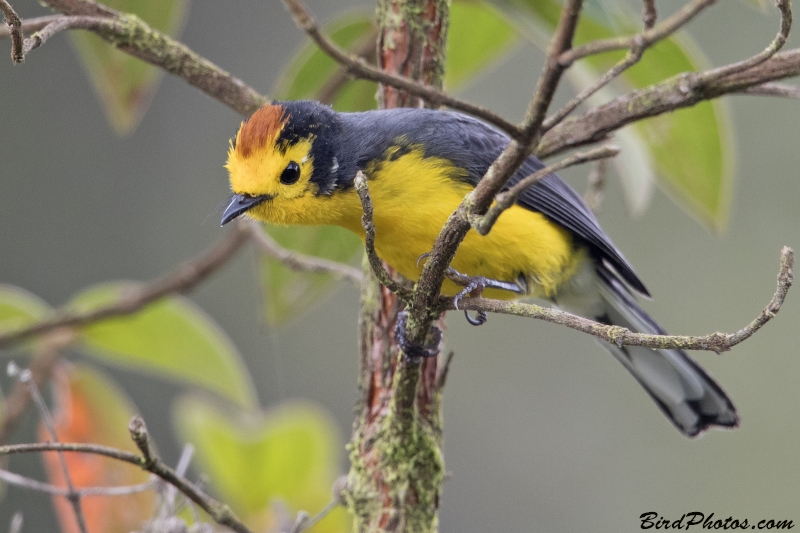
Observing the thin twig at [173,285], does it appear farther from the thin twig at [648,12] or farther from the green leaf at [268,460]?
the thin twig at [648,12]

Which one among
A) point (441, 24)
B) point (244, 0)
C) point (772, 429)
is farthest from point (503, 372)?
point (441, 24)

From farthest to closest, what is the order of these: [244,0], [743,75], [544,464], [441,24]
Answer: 1. [244,0]
2. [544,464]
3. [441,24]
4. [743,75]

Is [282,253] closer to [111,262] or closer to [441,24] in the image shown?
[441,24]

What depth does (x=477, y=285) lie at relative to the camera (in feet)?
7.52

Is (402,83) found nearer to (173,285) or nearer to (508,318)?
(173,285)

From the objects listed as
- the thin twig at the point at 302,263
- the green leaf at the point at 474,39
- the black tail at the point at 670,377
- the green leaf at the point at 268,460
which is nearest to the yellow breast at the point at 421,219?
the thin twig at the point at 302,263

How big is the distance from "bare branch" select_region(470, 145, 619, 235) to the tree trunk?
0.57 m

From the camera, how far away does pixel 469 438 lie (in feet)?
27.1

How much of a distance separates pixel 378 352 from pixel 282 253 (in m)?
0.67

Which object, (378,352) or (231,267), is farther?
(231,267)

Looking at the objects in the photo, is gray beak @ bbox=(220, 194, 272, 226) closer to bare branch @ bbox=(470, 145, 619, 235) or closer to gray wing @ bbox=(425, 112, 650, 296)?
gray wing @ bbox=(425, 112, 650, 296)

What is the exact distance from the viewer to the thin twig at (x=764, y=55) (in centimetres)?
146

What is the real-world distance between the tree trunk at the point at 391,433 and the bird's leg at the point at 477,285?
0.18 meters

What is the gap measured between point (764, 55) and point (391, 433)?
126 centimetres
